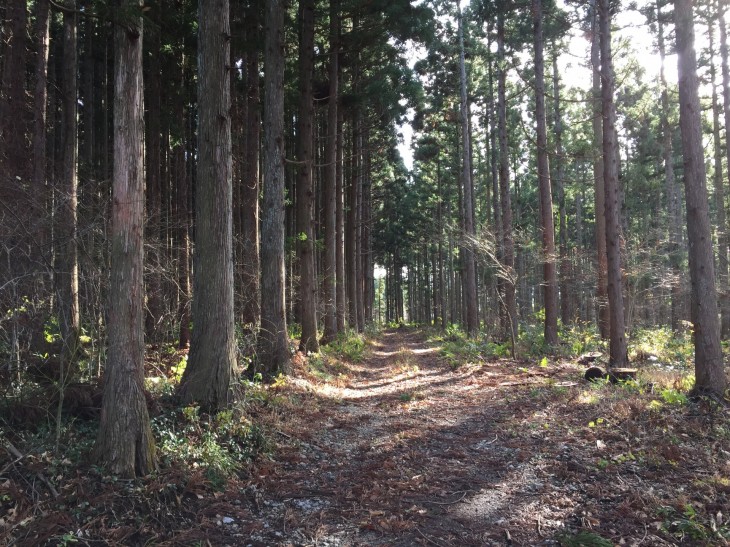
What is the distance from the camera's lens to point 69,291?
18.1 feet

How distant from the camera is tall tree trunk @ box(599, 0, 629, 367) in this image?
34.3 feet

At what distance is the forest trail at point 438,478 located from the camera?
13.1 ft

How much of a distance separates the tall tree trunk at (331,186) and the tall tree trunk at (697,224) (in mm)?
9185

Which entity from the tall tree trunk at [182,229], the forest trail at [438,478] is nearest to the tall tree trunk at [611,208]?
the forest trail at [438,478]

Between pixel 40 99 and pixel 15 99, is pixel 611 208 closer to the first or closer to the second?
pixel 15 99

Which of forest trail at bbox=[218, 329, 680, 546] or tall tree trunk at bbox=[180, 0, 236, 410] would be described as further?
tall tree trunk at bbox=[180, 0, 236, 410]

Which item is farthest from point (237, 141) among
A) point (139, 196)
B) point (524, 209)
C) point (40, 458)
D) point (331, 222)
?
point (524, 209)

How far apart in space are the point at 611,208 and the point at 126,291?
10.2 m

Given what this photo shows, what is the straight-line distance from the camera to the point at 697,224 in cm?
740

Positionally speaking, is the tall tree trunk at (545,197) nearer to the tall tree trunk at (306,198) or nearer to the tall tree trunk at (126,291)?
the tall tree trunk at (306,198)

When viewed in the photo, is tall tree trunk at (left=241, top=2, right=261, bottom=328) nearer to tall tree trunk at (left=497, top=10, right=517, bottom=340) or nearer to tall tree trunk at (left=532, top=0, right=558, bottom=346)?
tall tree trunk at (left=497, top=10, right=517, bottom=340)

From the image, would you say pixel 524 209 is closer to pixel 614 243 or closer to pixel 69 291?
pixel 614 243

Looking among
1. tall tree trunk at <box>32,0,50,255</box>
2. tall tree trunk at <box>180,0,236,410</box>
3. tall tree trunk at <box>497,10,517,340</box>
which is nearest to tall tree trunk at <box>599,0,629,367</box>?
tall tree trunk at <box>497,10,517,340</box>

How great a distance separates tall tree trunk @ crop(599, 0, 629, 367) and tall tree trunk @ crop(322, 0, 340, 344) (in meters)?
7.30
